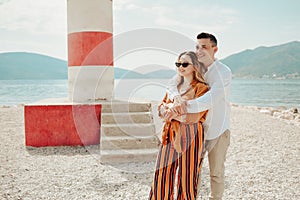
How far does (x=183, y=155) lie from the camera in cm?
231

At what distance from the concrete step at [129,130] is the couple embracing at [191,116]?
2.39 meters

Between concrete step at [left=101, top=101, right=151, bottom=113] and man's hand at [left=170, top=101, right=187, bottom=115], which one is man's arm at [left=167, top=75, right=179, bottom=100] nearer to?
man's hand at [left=170, top=101, right=187, bottom=115]

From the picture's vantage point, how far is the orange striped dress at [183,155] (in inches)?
90.5

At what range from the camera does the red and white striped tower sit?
220 inches

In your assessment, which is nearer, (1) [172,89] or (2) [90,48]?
(1) [172,89]

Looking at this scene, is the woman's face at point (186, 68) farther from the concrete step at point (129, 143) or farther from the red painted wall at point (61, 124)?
the red painted wall at point (61, 124)

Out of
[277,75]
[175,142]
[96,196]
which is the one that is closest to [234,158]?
[96,196]

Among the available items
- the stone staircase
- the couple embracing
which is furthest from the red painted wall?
the couple embracing

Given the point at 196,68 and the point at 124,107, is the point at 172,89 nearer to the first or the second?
the point at 196,68

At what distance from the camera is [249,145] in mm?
5707

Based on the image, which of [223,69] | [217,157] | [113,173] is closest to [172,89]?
[223,69]

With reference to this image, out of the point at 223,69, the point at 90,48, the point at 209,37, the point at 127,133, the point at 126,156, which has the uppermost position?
the point at 90,48

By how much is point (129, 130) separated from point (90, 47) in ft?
6.14

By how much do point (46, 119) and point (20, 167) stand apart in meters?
1.15
